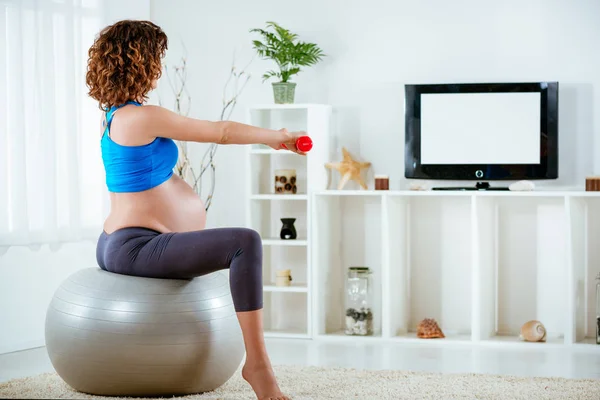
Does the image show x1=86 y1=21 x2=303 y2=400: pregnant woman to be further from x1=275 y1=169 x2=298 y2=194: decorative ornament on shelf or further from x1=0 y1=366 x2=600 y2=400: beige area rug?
x1=275 y1=169 x2=298 y2=194: decorative ornament on shelf

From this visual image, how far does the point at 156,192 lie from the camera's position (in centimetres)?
290

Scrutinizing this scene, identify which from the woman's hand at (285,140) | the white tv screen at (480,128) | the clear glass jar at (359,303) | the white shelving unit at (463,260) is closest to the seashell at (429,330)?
the white shelving unit at (463,260)

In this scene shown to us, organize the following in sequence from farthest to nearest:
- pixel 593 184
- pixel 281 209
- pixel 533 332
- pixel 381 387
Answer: pixel 281 209
pixel 533 332
pixel 593 184
pixel 381 387

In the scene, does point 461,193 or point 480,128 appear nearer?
point 461,193

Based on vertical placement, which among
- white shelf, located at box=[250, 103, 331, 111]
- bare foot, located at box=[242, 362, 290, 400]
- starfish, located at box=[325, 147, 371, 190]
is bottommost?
bare foot, located at box=[242, 362, 290, 400]

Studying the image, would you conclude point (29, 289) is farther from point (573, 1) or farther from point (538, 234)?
point (573, 1)

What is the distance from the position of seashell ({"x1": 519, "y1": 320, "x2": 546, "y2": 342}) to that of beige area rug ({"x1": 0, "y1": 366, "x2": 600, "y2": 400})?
3.27ft

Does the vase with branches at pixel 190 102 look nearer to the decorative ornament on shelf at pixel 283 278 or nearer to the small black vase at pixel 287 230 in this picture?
the small black vase at pixel 287 230

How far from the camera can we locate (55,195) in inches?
174

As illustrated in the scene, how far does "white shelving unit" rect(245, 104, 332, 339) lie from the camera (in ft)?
15.6

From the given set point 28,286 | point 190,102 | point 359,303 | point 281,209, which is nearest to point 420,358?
point 359,303

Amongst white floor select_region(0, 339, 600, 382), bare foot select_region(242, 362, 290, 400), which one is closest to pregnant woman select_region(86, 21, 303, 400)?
bare foot select_region(242, 362, 290, 400)

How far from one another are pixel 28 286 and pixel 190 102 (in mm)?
1486

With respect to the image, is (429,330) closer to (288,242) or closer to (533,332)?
(533,332)
